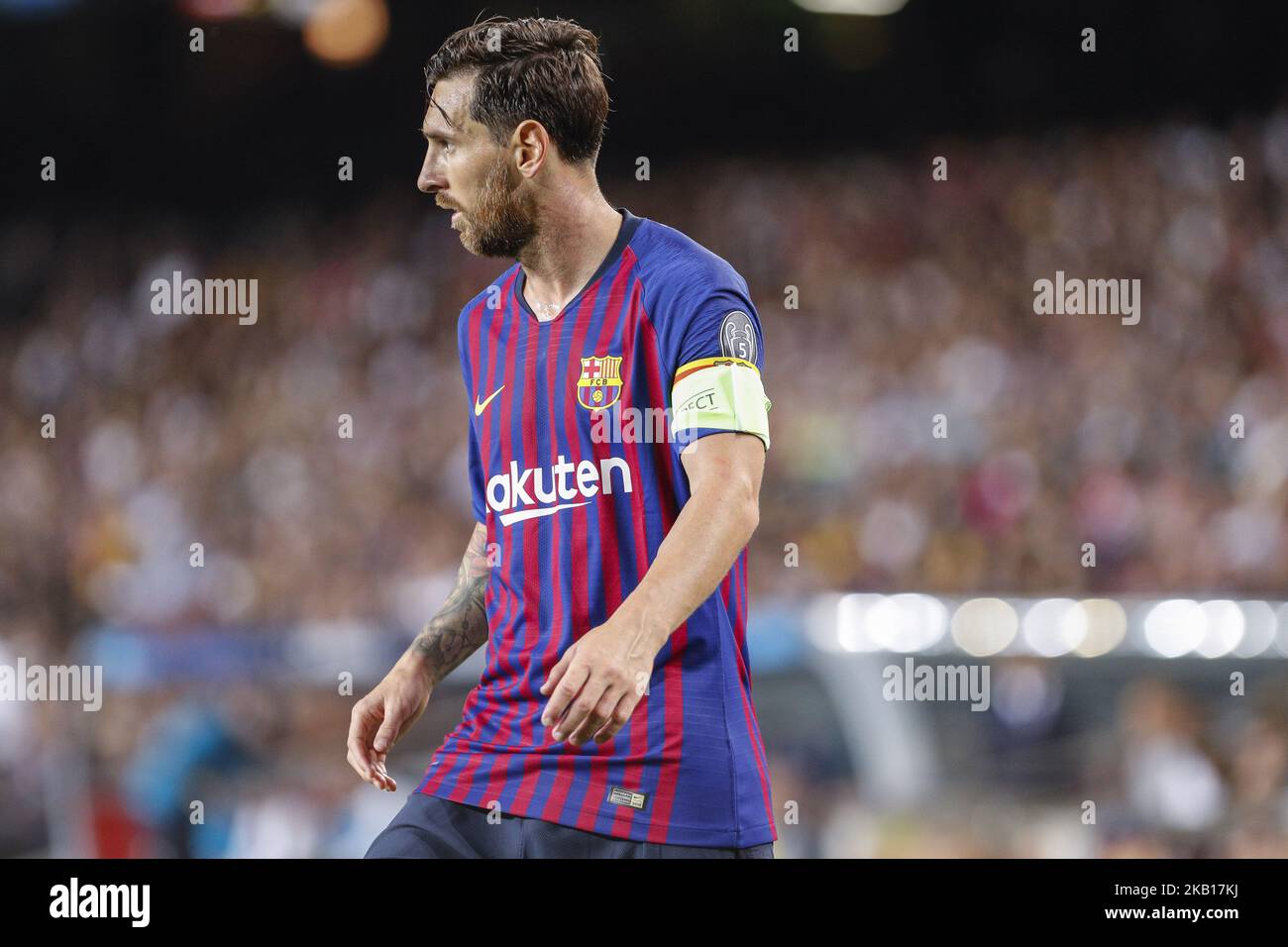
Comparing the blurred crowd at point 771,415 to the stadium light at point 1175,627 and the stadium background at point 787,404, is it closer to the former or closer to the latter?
the stadium background at point 787,404

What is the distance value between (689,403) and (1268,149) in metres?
9.74

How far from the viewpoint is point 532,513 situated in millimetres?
2646

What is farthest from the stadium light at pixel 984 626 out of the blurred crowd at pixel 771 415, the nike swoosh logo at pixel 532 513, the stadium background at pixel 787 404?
the nike swoosh logo at pixel 532 513

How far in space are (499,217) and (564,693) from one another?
1014mm

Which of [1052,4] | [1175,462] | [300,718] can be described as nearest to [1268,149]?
[1052,4]

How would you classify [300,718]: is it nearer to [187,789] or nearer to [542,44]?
[187,789]

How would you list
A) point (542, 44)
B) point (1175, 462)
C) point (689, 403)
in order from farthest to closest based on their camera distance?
point (1175, 462) → point (542, 44) → point (689, 403)

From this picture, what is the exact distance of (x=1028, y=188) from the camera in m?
11.0

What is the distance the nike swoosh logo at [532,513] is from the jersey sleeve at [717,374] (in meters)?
0.24

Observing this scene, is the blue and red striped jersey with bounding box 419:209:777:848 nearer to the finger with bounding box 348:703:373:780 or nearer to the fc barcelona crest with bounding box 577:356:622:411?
the fc barcelona crest with bounding box 577:356:622:411

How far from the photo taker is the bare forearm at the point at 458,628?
2.88 metres

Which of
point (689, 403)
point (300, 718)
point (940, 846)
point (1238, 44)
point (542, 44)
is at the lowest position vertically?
point (940, 846)
